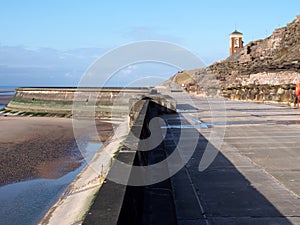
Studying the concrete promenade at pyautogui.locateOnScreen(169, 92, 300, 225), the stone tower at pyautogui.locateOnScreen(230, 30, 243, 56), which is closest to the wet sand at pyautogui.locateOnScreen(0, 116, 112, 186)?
the concrete promenade at pyautogui.locateOnScreen(169, 92, 300, 225)

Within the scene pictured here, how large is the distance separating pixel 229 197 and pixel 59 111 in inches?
1961

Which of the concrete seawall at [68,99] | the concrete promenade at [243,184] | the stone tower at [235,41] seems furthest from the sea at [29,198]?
the stone tower at [235,41]

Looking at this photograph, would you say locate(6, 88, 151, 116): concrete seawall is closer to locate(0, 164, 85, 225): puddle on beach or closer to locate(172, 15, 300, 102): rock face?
locate(172, 15, 300, 102): rock face

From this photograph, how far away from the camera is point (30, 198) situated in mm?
12008

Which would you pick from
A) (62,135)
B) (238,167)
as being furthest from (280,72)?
(238,167)

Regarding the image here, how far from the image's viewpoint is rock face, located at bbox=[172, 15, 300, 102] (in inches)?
1203

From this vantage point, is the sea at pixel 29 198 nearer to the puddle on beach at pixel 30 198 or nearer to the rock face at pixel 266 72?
the puddle on beach at pixel 30 198

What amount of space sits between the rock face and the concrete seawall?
895 cm

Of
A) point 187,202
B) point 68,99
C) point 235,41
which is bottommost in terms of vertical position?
point 68,99

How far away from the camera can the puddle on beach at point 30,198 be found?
10039mm

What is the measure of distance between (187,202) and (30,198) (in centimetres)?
845

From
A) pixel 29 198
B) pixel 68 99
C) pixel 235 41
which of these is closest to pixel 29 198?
pixel 29 198

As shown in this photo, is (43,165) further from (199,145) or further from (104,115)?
(104,115)

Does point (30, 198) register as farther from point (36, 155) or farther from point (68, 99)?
point (68, 99)
